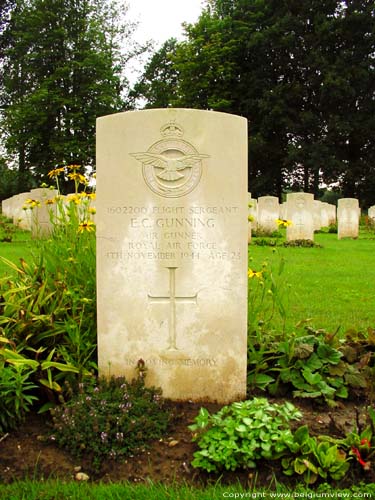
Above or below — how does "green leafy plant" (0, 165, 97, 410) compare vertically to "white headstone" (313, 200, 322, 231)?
below

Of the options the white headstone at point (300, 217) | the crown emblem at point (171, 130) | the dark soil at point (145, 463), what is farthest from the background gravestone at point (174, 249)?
the white headstone at point (300, 217)

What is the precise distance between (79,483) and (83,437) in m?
0.28

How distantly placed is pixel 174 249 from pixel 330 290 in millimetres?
4185

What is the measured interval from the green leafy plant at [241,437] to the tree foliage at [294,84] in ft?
88.2

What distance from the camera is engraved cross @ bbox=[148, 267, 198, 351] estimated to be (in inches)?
133

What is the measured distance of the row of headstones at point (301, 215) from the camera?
14.6m

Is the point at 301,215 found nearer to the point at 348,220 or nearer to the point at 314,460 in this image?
the point at 348,220

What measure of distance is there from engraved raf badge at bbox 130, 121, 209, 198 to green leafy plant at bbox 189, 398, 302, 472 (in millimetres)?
1370

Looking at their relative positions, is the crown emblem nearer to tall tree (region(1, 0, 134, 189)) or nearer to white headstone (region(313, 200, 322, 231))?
white headstone (region(313, 200, 322, 231))

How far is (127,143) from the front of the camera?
11.0ft

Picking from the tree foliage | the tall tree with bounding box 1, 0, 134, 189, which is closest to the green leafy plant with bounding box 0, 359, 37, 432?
the tall tree with bounding box 1, 0, 134, 189

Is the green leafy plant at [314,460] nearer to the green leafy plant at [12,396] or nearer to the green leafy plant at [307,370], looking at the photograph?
the green leafy plant at [307,370]

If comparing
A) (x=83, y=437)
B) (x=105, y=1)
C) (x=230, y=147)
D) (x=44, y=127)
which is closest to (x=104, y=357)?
(x=83, y=437)

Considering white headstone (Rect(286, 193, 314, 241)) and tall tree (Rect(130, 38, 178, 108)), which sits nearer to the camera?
white headstone (Rect(286, 193, 314, 241))
